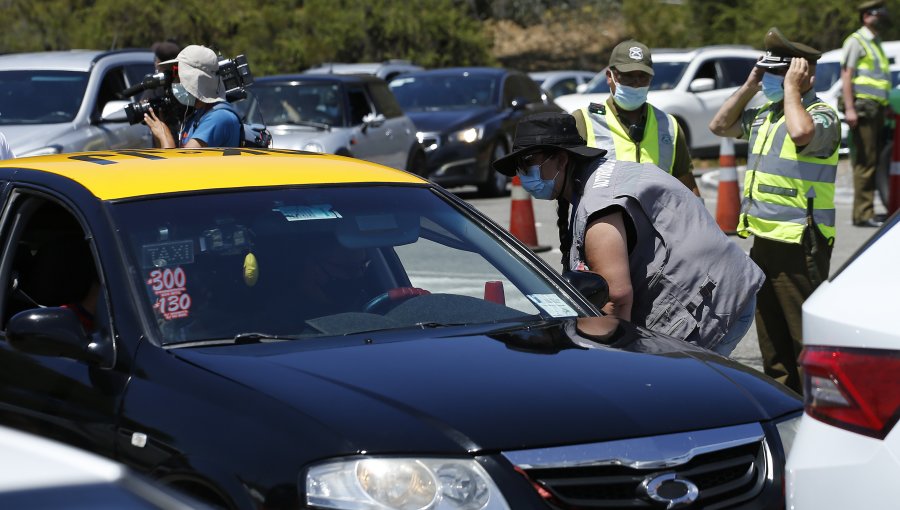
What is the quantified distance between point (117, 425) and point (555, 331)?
4.44 feet

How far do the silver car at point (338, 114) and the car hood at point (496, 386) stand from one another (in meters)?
11.5

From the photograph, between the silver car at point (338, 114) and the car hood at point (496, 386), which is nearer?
the car hood at point (496, 386)

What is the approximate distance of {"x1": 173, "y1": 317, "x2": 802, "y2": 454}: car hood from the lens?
3783mm

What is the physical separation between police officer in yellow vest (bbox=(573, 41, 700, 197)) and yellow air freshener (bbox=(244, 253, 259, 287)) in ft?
8.47

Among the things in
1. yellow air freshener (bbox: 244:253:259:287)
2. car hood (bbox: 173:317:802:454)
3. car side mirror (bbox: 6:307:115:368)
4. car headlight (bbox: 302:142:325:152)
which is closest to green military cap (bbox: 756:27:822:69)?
car hood (bbox: 173:317:802:454)

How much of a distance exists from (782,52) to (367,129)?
9.91 metres

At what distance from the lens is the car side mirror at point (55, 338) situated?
4.30 m

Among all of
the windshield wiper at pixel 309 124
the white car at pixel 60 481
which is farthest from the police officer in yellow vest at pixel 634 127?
the windshield wiper at pixel 309 124

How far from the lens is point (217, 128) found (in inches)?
305

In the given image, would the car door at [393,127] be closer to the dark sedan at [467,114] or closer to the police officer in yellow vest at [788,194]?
the dark sedan at [467,114]

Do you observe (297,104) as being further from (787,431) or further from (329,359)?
(787,431)

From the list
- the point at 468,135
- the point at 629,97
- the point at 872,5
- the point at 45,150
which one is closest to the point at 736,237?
the point at 872,5

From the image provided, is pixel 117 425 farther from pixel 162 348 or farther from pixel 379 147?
pixel 379 147

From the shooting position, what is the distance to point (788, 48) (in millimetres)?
6871
